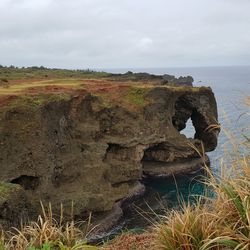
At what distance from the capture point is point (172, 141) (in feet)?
183

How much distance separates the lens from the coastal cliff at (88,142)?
35875 mm

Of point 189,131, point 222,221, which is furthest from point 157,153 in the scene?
point 222,221

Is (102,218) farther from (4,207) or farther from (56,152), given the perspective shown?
(4,207)

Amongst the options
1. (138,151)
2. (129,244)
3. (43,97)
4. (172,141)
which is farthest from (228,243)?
(172,141)

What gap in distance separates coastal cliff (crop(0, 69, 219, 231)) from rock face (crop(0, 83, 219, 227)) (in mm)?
83

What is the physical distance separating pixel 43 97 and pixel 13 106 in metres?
3.15

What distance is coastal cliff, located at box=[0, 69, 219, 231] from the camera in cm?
3588

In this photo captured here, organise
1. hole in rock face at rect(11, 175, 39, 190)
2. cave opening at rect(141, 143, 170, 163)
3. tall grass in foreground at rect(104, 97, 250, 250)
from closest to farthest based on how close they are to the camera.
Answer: tall grass in foreground at rect(104, 97, 250, 250) < hole in rock face at rect(11, 175, 39, 190) < cave opening at rect(141, 143, 170, 163)

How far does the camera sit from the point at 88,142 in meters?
44.4

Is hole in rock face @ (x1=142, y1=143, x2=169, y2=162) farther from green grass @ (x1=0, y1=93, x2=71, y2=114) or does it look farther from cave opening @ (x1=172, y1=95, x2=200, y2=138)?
green grass @ (x1=0, y1=93, x2=71, y2=114)

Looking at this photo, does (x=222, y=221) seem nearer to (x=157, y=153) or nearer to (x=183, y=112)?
(x=157, y=153)

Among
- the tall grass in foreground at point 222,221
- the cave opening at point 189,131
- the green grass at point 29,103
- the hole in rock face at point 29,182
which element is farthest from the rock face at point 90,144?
the tall grass in foreground at point 222,221

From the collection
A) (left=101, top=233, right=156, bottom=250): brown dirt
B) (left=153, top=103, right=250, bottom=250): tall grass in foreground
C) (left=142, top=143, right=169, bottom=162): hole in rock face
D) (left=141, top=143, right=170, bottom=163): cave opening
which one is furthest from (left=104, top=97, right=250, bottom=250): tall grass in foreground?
(left=142, top=143, right=169, bottom=162): hole in rock face

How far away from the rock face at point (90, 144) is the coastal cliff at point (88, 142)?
0.08 meters
